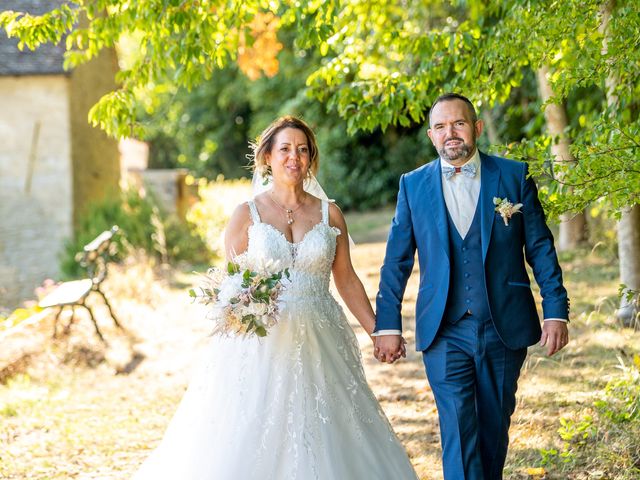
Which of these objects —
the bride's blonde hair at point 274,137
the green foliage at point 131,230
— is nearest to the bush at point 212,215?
the green foliage at point 131,230

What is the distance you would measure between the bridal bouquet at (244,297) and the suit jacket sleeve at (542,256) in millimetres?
1127

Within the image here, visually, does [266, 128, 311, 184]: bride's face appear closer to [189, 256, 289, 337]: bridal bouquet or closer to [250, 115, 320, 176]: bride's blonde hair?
[250, 115, 320, 176]: bride's blonde hair

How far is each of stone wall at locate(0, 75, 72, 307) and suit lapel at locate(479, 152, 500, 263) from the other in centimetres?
1270

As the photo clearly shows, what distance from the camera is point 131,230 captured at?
1522 cm

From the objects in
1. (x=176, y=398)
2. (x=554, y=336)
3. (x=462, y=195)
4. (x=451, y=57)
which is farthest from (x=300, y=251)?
(x=176, y=398)

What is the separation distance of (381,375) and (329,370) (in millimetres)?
3357

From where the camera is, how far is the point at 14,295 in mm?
15070

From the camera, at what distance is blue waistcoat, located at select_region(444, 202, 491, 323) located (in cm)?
396

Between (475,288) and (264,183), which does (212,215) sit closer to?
(264,183)

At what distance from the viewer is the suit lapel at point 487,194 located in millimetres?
3965

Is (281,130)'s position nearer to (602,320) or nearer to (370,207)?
(602,320)

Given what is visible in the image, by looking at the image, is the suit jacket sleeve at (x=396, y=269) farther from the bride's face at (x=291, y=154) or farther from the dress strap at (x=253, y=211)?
the dress strap at (x=253, y=211)

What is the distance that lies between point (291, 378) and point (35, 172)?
1276cm

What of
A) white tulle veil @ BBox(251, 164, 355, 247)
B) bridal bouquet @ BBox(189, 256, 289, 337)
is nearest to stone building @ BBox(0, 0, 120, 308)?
white tulle veil @ BBox(251, 164, 355, 247)
